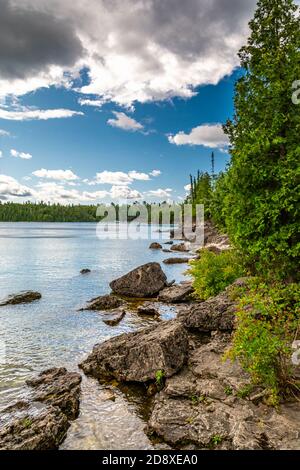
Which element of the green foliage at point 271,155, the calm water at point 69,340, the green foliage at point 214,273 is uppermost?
the green foliage at point 271,155

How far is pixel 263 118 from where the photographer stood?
43.5ft

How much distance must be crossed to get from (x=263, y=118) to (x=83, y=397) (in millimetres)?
12043

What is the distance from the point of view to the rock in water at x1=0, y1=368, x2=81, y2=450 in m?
7.94

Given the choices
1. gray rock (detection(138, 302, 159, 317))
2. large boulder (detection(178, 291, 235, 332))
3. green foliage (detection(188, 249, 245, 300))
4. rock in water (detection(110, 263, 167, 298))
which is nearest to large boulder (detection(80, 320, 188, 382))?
large boulder (detection(178, 291, 235, 332))

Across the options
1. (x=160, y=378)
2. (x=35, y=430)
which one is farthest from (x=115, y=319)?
(x=35, y=430)

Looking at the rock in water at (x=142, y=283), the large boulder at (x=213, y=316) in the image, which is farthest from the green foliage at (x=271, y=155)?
the rock in water at (x=142, y=283)

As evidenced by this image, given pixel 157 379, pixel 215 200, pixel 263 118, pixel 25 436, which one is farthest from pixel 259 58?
pixel 25 436

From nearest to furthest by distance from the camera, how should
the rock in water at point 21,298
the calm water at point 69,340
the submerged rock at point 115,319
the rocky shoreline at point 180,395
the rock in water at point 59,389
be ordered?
1. the rocky shoreline at point 180,395
2. the calm water at point 69,340
3. the rock in water at point 59,389
4. the submerged rock at point 115,319
5. the rock in water at point 21,298

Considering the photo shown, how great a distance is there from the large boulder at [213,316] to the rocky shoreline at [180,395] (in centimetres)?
4

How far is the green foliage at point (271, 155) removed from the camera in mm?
12125

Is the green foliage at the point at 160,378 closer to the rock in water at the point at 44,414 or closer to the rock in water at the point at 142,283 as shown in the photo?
the rock in water at the point at 44,414

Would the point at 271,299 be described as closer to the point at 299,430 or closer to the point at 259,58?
the point at 299,430

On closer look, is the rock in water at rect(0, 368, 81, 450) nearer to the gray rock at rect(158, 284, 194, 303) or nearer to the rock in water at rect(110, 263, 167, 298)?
the gray rock at rect(158, 284, 194, 303)

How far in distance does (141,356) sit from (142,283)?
14.7m
